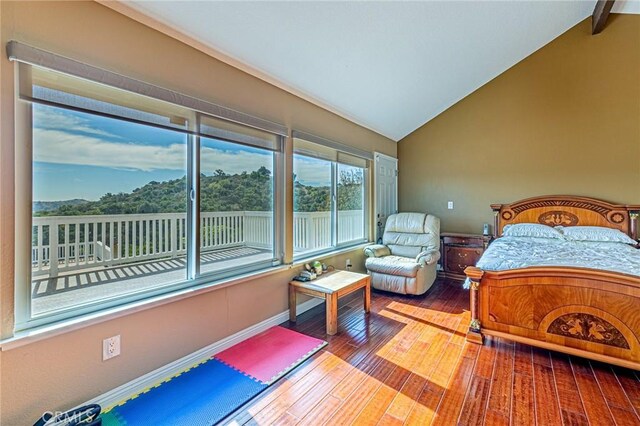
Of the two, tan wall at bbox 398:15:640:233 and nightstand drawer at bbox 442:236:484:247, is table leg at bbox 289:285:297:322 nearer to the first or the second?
nightstand drawer at bbox 442:236:484:247

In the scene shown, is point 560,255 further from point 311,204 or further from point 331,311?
point 311,204

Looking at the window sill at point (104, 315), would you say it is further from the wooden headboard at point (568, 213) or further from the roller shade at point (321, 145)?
the wooden headboard at point (568, 213)

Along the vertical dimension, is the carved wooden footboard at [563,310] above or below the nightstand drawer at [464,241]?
below

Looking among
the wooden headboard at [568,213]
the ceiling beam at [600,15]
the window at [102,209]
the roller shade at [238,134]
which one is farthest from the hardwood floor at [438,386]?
the ceiling beam at [600,15]

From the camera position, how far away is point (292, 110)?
3.23 m

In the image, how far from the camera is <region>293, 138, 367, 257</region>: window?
11.7 ft

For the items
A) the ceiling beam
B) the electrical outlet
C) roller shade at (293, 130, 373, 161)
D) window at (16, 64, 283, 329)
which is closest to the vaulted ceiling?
the ceiling beam

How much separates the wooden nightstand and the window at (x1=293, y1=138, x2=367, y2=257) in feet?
4.30

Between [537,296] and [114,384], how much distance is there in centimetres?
318

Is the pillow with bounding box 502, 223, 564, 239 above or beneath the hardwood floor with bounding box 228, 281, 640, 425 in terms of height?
above

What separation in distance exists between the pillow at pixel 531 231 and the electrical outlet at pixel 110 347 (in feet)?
15.1

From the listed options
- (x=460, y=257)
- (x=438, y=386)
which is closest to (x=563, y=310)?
(x=438, y=386)

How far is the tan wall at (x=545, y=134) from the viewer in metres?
3.88

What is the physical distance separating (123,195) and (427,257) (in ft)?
11.6
